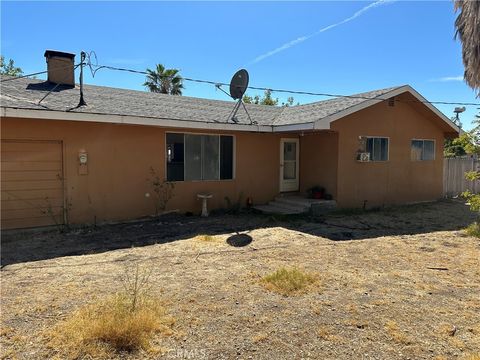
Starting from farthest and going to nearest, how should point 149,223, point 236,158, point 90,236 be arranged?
1. point 236,158
2. point 149,223
3. point 90,236

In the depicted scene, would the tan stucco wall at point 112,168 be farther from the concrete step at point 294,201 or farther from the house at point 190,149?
the concrete step at point 294,201

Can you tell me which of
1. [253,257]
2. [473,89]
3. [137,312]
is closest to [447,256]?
[253,257]

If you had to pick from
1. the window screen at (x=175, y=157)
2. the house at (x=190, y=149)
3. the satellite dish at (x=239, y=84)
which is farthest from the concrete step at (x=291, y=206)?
the satellite dish at (x=239, y=84)

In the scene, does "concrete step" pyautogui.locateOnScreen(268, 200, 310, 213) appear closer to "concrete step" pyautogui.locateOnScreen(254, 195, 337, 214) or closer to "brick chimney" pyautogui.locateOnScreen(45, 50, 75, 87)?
"concrete step" pyautogui.locateOnScreen(254, 195, 337, 214)

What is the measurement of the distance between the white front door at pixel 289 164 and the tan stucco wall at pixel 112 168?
76.4 inches

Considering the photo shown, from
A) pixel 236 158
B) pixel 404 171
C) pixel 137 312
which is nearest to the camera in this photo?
pixel 137 312

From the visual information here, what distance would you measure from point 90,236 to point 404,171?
1081cm

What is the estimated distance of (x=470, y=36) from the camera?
7.75 m

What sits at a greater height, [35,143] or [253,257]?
[35,143]

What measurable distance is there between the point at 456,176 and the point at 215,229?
12.1m

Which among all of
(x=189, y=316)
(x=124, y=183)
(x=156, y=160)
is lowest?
(x=189, y=316)

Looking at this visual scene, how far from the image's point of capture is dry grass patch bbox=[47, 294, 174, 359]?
3.22m

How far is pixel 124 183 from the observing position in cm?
950

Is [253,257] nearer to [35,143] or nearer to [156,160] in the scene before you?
[156,160]
